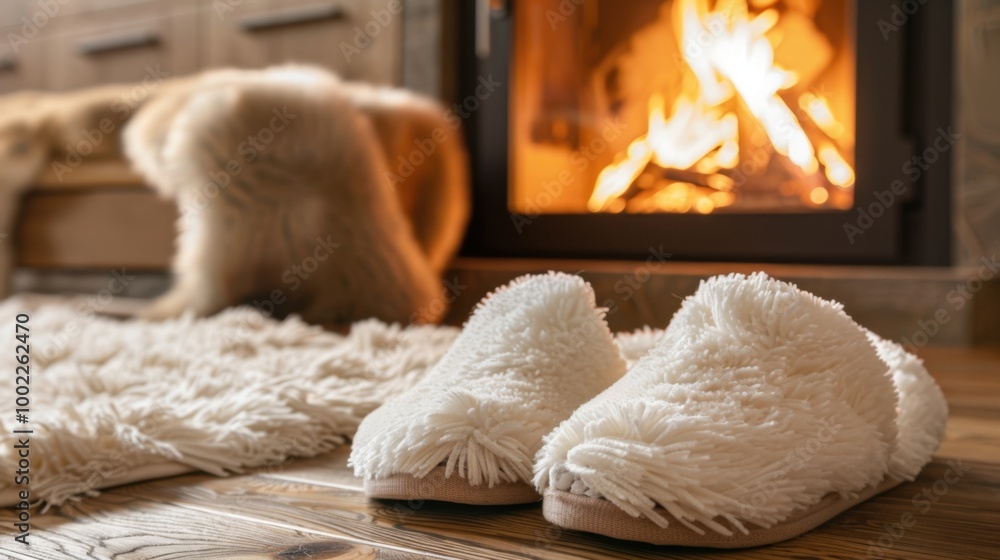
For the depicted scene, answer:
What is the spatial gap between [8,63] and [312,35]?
118 cm

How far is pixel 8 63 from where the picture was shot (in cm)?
278

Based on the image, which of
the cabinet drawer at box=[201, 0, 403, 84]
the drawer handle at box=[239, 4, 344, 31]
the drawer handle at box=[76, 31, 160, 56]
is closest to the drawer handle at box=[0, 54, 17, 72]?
the drawer handle at box=[76, 31, 160, 56]

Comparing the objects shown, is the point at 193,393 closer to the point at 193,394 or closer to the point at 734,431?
the point at 193,394

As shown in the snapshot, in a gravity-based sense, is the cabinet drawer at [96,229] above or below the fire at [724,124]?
below

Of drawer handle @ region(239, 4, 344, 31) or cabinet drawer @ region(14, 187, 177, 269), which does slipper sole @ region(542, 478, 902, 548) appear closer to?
cabinet drawer @ region(14, 187, 177, 269)

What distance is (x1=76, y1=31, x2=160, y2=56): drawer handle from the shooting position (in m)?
2.44

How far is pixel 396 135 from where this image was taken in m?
1.87

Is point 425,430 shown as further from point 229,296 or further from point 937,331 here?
point 937,331

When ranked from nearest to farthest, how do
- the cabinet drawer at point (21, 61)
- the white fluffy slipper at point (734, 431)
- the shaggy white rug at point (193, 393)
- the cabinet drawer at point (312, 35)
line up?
the white fluffy slipper at point (734, 431), the shaggy white rug at point (193, 393), the cabinet drawer at point (312, 35), the cabinet drawer at point (21, 61)

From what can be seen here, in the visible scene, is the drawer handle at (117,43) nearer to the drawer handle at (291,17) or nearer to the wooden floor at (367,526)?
the drawer handle at (291,17)

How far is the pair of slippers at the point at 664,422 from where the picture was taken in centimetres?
51

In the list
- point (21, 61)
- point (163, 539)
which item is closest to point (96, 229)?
point (21, 61)

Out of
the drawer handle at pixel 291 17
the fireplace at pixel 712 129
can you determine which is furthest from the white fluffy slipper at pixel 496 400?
the drawer handle at pixel 291 17

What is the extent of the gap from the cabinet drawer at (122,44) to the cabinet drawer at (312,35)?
87mm
